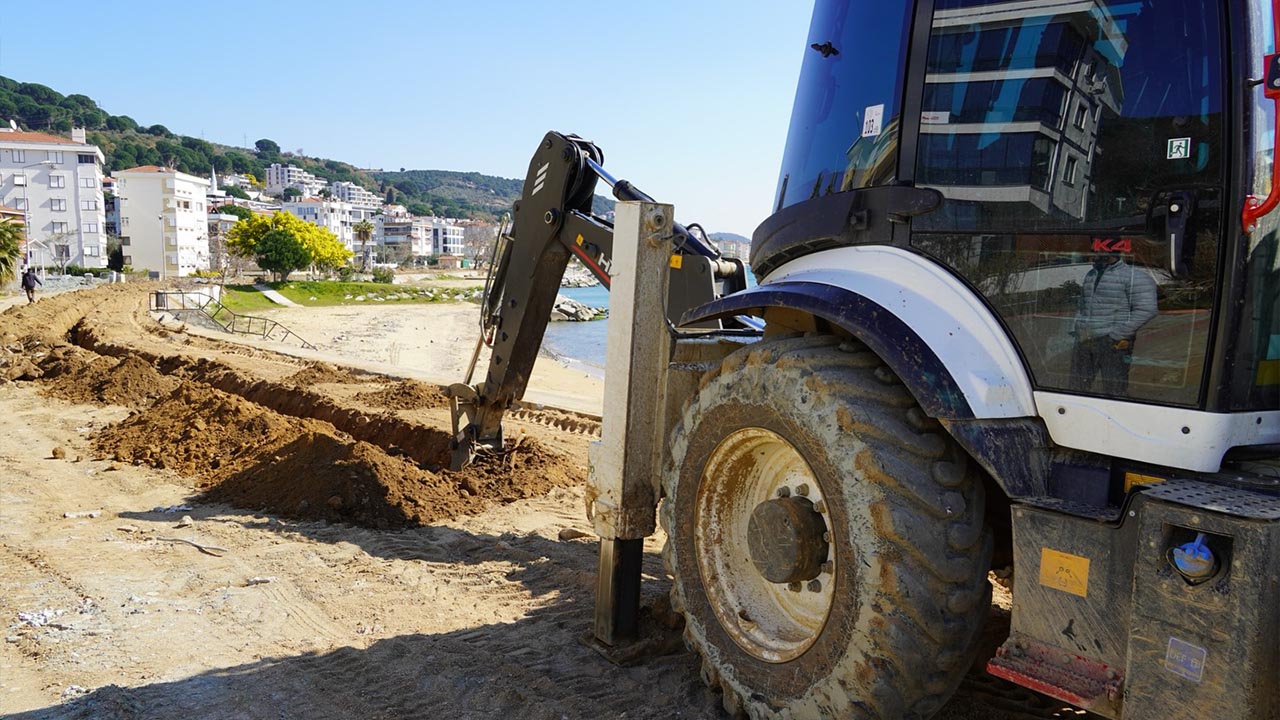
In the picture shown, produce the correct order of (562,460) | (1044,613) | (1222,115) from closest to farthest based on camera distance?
(1222,115), (1044,613), (562,460)

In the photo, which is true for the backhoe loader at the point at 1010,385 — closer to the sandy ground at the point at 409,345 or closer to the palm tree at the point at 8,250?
the sandy ground at the point at 409,345

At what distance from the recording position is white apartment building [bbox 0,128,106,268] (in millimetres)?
75750

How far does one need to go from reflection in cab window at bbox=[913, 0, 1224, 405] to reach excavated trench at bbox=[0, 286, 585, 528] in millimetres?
5136

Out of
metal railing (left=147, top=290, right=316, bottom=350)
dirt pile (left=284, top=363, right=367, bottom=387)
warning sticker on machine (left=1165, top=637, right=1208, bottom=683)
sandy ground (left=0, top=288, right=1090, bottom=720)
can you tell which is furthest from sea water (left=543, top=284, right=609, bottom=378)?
warning sticker on machine (left=1165, top=637, right=1208, bottom=683)

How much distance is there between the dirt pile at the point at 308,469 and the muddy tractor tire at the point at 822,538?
3.75 meters

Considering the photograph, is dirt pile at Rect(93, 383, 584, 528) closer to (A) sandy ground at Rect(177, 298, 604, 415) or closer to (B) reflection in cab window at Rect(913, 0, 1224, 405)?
(A) sandy ground at Rect(177, 298, 604, 415)

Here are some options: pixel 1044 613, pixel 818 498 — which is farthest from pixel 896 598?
pixel 818 498

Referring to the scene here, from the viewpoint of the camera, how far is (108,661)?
438 centimetres

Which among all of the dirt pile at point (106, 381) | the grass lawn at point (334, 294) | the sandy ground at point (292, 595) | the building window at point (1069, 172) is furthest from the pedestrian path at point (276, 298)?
the building window at point (1069, 172)

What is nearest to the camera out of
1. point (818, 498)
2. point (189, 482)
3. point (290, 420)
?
point (818, 498)

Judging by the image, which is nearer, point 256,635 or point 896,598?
point 896,598

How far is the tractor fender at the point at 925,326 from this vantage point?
2.81 metres

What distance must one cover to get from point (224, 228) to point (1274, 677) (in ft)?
366

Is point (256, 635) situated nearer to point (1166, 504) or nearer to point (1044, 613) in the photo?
point (1044, 613)
